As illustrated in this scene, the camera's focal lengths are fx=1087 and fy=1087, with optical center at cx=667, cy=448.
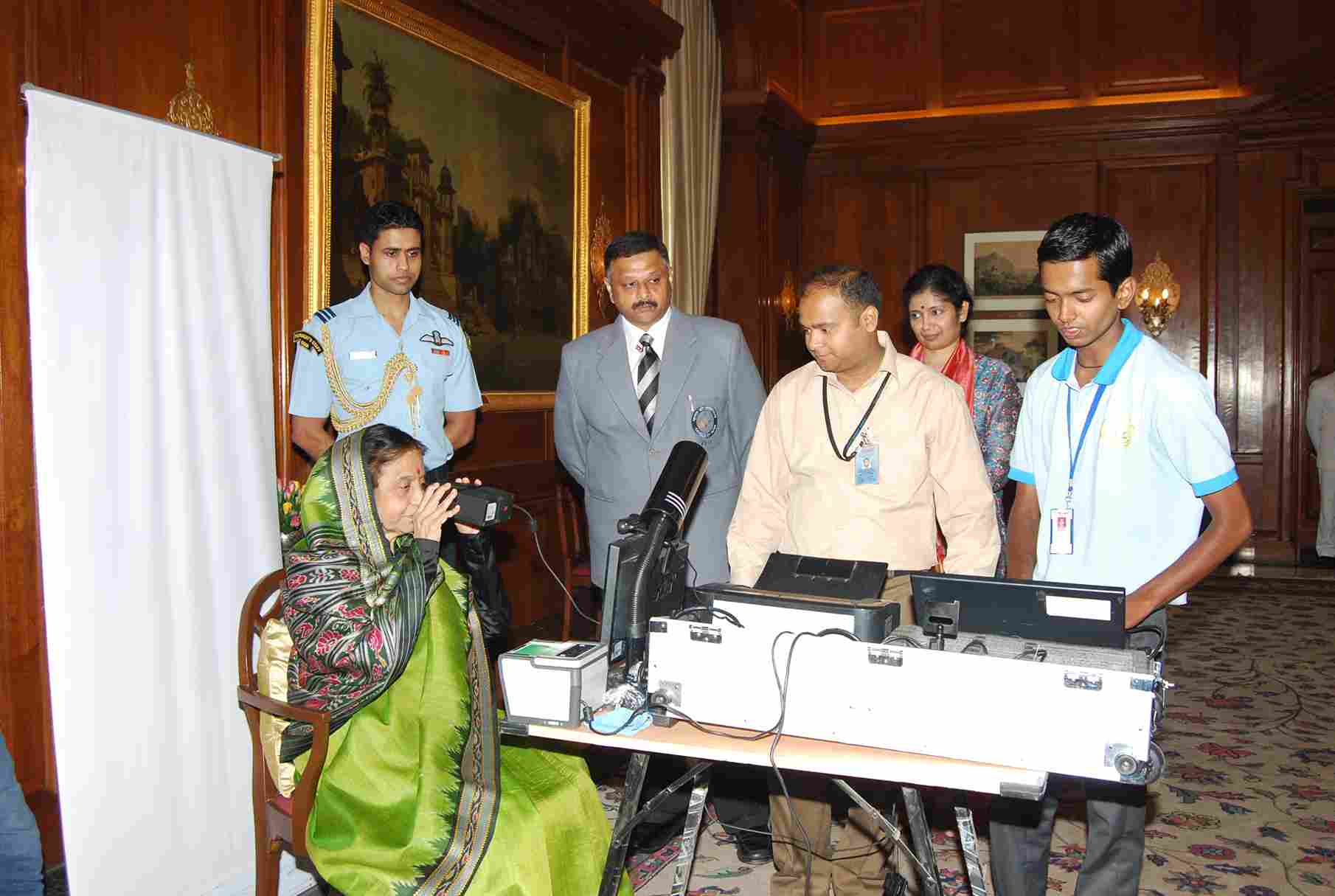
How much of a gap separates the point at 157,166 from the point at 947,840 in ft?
9.79

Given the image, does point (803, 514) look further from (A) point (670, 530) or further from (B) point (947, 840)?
(B) point (947, 840)

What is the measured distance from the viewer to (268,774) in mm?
2539

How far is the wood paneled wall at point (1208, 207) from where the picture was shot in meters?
8.25

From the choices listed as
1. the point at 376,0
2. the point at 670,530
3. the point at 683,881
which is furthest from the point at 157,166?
the point at 683,881

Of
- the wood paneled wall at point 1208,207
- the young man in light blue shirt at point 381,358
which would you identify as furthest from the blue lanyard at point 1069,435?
the wood paneled wall at point 1208,207

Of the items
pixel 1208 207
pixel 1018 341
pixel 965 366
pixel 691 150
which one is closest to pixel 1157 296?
pixel 1208 207

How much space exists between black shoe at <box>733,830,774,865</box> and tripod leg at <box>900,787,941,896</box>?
48.8 inches

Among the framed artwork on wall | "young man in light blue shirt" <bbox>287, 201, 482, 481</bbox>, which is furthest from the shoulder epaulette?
the framed artwork on wall

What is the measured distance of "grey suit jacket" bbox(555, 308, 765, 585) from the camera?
3273 mm

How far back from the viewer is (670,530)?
2125 millimetres

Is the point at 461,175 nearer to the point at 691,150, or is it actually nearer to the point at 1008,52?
the point at 691,150

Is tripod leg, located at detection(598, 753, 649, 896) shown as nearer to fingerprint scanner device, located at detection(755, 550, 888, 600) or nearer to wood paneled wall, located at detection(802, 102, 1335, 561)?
fingerprint scanner device, located at detection(755, 550, 888, 600)

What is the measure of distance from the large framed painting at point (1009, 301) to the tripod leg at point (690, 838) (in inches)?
267

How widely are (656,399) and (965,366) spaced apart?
1.04 meters
